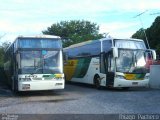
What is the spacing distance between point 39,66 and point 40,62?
21cm

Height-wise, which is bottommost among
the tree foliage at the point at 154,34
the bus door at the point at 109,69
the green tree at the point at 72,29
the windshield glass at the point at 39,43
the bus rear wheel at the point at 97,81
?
the bus rear wheel at the point at 97,81

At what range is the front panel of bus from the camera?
67.8 ft

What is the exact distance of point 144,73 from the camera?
79.4ft

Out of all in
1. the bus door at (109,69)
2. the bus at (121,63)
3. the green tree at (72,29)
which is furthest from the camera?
the green tree at (72,29)

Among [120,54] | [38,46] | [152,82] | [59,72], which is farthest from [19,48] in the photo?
[152,82]

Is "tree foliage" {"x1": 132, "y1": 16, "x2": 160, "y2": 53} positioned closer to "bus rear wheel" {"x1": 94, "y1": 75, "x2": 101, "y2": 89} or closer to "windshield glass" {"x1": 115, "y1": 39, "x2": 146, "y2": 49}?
"bus rear wheel" {"x1": 94, "y1": 75, "x2": 101, "y2": 89}

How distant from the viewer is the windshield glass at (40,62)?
20.8m

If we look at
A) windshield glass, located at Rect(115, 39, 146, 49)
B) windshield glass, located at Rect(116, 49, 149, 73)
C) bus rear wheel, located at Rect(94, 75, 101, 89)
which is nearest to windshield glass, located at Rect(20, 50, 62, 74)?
windshield glass, located at Rect(116, 49, 149, 73)

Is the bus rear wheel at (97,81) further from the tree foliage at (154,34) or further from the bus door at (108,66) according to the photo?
the tree foliage at (154,34)

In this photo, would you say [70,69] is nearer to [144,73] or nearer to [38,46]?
[144,73]

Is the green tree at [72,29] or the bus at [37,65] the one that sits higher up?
the green tree at [72,29]

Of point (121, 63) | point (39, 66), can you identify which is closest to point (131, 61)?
point (121, 63)

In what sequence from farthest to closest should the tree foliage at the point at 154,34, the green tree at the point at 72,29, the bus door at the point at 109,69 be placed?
the green tree at the point at 72,29 → the tree foliage at the point at 154,34 → the bus door at the point at 109,69

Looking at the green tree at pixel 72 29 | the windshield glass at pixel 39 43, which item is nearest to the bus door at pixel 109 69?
the windshield glass at pixel 39 43
